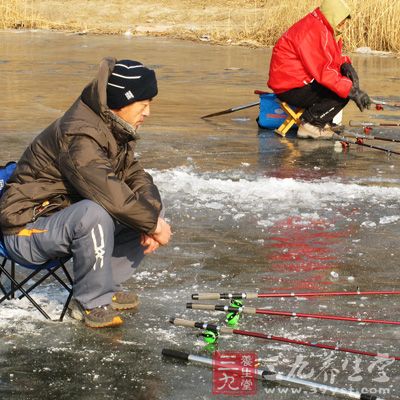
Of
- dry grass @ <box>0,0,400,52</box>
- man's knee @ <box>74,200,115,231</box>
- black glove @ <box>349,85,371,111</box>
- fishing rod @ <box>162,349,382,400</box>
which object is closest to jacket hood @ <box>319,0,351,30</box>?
black glove @ <box>349,85,371,111</box>

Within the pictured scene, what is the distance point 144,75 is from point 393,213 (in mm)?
3517

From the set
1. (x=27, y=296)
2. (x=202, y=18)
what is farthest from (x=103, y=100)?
(x=202, y=18)

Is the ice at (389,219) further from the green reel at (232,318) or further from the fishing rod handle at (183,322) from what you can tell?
the fishing rod handle at (183,322)

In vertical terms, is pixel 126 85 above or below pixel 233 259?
above

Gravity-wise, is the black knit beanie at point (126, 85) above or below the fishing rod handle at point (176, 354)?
above

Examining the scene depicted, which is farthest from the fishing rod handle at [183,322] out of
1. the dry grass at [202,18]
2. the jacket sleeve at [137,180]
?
the dry grass at [202,18]

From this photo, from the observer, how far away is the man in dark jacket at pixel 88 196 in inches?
221

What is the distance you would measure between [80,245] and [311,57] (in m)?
6.89

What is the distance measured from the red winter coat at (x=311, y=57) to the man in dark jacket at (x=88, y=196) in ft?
20.9

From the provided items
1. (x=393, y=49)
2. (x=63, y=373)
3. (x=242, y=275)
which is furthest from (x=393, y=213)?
(x=393, y=49)

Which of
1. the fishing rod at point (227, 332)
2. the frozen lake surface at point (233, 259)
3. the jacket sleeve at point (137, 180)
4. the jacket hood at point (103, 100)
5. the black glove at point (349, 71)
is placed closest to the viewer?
the frozen lake surface at point (233, 259)

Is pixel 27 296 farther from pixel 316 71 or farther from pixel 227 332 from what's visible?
pixel 316 71

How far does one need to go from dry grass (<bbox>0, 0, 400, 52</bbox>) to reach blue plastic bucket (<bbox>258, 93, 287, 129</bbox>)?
23.9 feet

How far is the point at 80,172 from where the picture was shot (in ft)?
18.4
